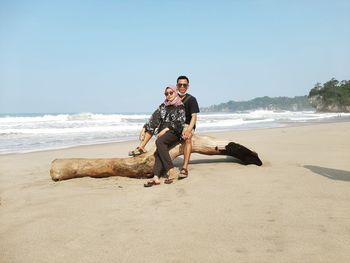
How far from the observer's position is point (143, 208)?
392cm

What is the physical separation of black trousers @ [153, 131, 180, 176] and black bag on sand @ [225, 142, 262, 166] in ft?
4.39

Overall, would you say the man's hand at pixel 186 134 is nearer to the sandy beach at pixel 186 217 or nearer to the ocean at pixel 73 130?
the sandy beach at pixel 186 217

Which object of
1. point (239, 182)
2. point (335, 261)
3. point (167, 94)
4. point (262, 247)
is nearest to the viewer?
point (335, 261)

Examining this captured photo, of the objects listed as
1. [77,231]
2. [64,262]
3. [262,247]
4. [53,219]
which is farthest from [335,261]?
[53,219]

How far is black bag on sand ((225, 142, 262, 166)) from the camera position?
636 cm

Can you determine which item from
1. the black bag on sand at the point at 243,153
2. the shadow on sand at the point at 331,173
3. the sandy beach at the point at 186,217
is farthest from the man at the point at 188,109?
the shadow on sand at the point at 331,173

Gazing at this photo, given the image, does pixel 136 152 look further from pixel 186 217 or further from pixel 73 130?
pixel 73 130

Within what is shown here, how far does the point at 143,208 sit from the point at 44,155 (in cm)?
574

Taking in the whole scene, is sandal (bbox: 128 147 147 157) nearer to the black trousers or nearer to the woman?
the woman

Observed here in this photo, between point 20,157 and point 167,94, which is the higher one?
point 167,94

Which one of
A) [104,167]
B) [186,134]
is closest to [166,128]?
[186,134]

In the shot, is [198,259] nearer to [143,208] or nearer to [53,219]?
[143,208]

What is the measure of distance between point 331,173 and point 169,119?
292 centimetres

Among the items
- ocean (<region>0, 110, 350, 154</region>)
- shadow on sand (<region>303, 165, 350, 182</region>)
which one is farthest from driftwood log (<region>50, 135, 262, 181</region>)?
ocean (<region>0, 110, 350, 154</region>)
